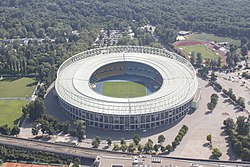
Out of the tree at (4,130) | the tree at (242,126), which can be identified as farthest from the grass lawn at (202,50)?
the tree at (4,130)

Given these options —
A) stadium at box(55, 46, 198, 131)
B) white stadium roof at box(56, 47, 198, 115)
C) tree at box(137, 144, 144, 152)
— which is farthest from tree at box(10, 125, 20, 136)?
tree at box(137, 144, 144, 152)

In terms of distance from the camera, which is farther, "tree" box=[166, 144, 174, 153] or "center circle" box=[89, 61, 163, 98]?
"center circle" box=[89, 61, 163, 98]

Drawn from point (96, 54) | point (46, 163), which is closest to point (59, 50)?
point (96, 54)

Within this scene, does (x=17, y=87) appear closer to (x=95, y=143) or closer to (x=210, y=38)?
(x=95, y=143)

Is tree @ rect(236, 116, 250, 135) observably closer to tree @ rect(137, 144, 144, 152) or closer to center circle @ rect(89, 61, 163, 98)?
tree @ rect(137, 144, 144, 152)

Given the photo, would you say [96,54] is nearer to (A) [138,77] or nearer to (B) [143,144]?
(A) [138,77]

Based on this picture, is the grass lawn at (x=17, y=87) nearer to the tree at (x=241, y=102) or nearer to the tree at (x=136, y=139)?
the tree at (x=136, y=139)
